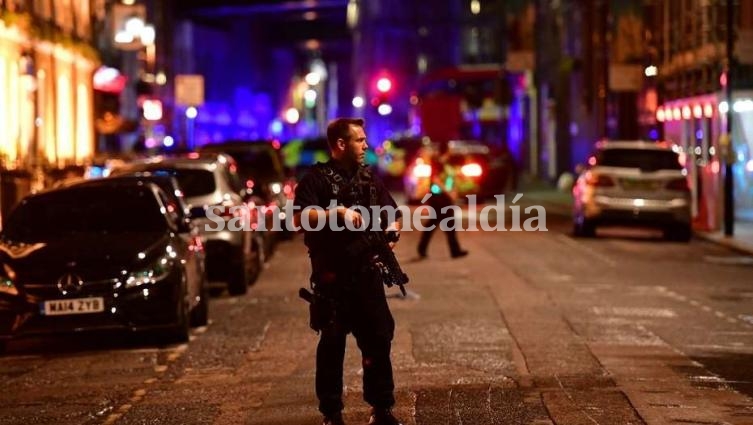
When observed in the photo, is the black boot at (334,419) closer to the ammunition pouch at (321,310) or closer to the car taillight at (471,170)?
the ammunition pouch at (321,310)

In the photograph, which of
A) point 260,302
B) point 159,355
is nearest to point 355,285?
point 159,355

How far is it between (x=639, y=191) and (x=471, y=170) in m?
13.6

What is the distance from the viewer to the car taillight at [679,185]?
78.1 ft

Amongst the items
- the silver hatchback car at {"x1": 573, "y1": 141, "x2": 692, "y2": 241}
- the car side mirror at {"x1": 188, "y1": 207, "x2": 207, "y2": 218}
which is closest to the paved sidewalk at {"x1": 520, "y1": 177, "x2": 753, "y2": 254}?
the silver hatchback car at {"x1": 573, "y1": 141, "x2": 692, "y2": 241}

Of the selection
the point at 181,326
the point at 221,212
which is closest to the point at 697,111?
the point at 221,212

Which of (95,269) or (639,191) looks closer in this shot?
(95,269)

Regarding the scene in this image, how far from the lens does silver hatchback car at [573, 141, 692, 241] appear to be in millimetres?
23750

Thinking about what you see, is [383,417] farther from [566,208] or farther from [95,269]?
[566,208]

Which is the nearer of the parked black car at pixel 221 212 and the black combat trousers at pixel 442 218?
the parked black car at pixel 221 212

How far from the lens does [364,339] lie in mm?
7992

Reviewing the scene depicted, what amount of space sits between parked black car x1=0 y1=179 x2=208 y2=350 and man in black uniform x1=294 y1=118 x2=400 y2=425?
160 inches

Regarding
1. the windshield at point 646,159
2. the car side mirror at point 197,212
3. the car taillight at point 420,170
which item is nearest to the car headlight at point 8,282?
the car side mirror at point 197,212

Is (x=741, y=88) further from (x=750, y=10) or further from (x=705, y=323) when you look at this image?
(x=705, y=323)

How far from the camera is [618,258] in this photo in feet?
67.3
